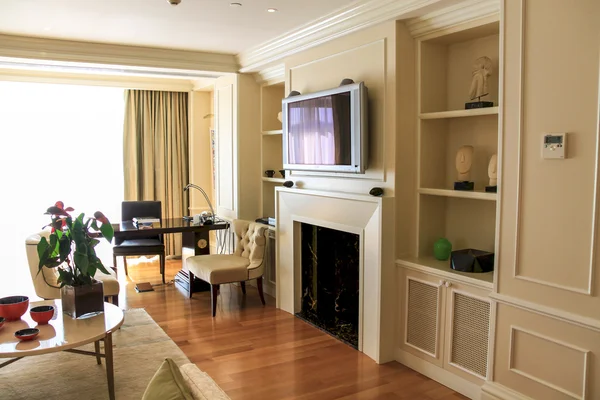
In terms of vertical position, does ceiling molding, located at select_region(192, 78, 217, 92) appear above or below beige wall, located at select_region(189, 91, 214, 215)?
above

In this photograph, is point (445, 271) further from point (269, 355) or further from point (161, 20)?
point (161, 20)

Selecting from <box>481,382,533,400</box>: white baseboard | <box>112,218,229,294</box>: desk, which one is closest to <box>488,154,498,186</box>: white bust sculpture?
<box>481,382,533,400</box>: white baseboard

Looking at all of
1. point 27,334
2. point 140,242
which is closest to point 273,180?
point 140,242

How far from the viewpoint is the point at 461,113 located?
3467 mm

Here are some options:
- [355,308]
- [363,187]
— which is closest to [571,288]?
[363,187]

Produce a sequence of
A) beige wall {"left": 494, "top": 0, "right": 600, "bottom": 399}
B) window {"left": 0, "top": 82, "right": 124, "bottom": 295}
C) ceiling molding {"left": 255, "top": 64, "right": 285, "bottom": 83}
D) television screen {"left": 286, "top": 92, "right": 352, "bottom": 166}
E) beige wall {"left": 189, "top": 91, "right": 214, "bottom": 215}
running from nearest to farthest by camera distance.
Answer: beige wall {"left": 494, "top": 0, "right": 600, "bottom": 399}, television screen {"left": 286, "top": 92, "right": 352, "bottom": 166}, ceiling molding {"left": 255, "top": 64, "right": 285, "bottom": 83}, window {"left": 0, "top": 82, "right": 124, "bottom": 295}, beige wall {"left": 189, "top": 91, "right": 214, "bottom": 215}

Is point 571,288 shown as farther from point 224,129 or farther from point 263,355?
point 224,129

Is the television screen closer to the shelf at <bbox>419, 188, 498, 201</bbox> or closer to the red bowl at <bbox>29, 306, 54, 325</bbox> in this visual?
the shelf at <bbox>419, 188, 498, 201</bbox>

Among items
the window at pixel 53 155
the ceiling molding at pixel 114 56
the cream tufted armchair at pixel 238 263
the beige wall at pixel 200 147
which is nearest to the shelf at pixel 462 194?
the cream tufted armchair at pixel 238 263

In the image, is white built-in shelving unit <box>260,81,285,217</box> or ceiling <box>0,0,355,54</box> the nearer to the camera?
ceiling <box>0,0,355,54</box>

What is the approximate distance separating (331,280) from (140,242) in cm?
256

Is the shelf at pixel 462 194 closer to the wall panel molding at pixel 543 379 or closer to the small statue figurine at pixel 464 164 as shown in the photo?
the small statue figurine at pixel 464 164

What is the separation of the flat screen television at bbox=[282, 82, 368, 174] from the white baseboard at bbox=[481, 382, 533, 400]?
5.56 ft

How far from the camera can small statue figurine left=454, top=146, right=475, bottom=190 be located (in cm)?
355
